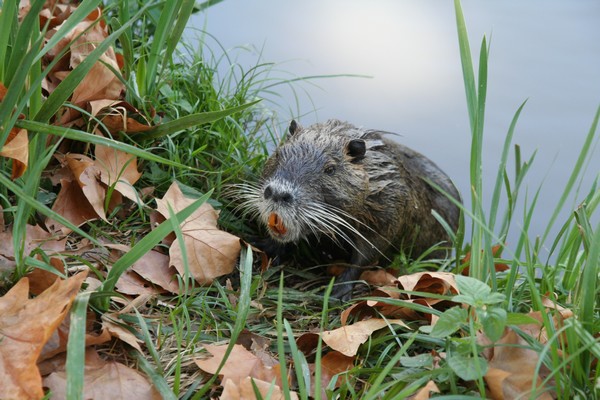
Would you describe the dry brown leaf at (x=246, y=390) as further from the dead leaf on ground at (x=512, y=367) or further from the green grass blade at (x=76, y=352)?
the dead leaf on ground at (x=512, y=367)

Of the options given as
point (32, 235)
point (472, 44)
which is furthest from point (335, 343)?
point (472, 44)

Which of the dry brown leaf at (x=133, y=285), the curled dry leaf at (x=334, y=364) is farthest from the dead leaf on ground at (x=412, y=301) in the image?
the dry brown leaf at (x=133, y=285)

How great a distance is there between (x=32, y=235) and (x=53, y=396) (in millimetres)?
748

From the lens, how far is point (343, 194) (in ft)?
10.5

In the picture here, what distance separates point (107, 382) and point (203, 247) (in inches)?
34.3

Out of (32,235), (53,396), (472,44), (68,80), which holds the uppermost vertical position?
(472,44)

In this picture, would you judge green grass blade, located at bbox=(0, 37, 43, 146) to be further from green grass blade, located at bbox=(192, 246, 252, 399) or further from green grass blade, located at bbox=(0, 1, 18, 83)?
green grass blade, located at bbox=(192, 246, 252, 399)

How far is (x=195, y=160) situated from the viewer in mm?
3393

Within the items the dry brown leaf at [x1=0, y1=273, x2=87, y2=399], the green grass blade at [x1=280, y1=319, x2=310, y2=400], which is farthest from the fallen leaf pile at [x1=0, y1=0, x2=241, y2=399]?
the green grass blade at [x1=280, y1=319, x2=310, y2=400]

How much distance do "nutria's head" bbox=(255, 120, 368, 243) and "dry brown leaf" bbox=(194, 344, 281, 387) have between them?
0.89 m

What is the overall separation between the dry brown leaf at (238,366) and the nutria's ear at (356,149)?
131 cm

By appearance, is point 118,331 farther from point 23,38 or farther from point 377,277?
point 377,277

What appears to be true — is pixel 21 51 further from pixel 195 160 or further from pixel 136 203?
pixel 195 160

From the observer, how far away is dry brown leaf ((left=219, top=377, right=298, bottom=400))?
77.9 inches
